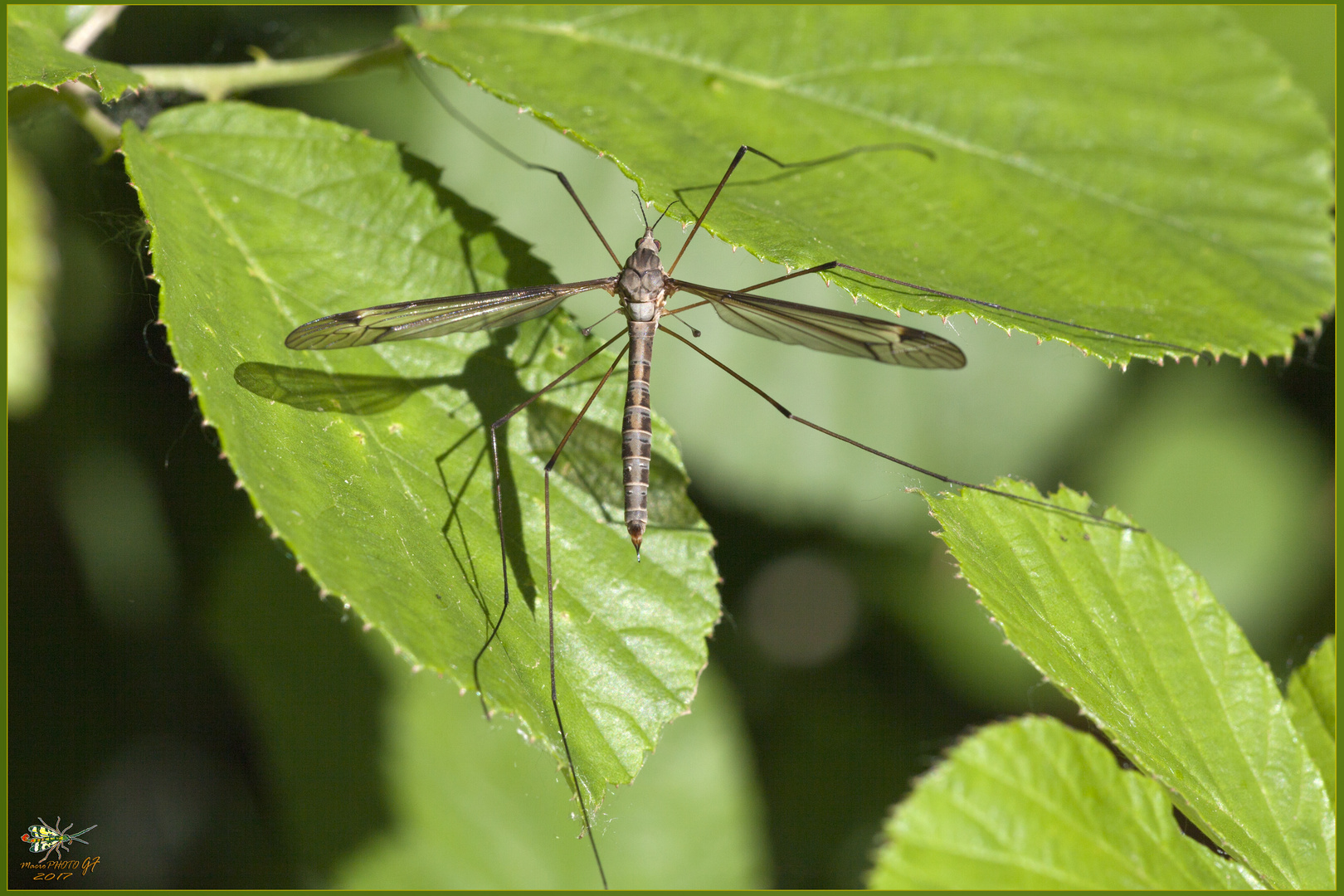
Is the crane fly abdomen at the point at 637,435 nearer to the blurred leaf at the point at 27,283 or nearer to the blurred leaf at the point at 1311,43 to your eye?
the blurred leaf at the point at 27,283

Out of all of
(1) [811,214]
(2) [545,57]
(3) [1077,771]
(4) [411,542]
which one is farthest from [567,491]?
(3) [1077,771]

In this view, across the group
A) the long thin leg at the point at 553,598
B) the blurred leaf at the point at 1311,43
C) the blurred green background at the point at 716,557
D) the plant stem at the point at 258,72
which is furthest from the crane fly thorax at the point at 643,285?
the blurred leaf at the point at 1311,43

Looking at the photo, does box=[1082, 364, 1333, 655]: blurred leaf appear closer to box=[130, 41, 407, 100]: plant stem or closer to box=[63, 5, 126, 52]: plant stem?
box=[130, 41, 407, 100]: plant stem

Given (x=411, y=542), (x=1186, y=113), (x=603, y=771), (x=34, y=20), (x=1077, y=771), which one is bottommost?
(x=603, y=771)

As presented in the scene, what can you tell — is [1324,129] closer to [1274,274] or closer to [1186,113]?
[1186,113]

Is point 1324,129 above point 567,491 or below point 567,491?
above

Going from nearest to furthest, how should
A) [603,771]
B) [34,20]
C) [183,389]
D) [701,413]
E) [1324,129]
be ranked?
[603,771], [34,20], [183,389], [1324,129], [701,413]

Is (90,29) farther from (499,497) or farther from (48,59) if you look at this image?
(499,497)

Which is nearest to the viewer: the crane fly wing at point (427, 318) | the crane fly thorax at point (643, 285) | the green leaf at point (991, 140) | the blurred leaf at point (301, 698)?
the crane fly wing at point (427, 318)
